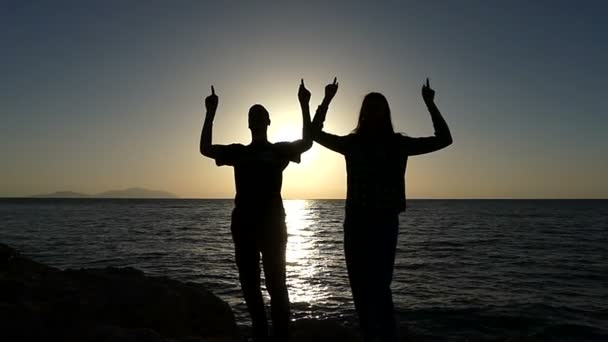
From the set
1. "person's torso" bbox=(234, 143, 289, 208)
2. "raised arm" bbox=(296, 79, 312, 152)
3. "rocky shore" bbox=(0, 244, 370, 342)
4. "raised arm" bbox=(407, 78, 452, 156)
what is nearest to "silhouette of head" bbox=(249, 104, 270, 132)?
"person's torso" bbox=(234, 143, 289, 208)

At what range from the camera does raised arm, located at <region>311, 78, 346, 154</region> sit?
455cm

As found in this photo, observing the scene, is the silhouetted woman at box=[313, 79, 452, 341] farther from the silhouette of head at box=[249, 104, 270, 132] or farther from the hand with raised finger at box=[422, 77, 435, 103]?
the silhouette of head at box=[249, 104, 270, 132]

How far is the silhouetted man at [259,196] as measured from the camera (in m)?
4.72

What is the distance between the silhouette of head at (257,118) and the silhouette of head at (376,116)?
1142 millimetres

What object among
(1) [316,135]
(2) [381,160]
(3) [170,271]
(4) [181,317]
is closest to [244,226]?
(1) [316,135]

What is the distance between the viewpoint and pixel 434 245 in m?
37.3

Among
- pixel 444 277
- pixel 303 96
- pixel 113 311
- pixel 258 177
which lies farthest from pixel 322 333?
pixel 444 277

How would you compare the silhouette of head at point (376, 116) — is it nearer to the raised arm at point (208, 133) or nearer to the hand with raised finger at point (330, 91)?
the hand with raised finger at point (330, 91)

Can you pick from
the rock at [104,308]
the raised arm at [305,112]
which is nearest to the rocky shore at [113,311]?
the rock at [104,308]

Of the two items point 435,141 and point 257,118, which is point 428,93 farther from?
point 257,118

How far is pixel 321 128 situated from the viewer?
4.68 m

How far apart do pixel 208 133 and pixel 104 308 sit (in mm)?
3627

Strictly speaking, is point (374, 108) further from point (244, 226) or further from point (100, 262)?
point (100, 262)

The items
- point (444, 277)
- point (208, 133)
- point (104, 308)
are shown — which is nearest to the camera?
point (208, 133)
